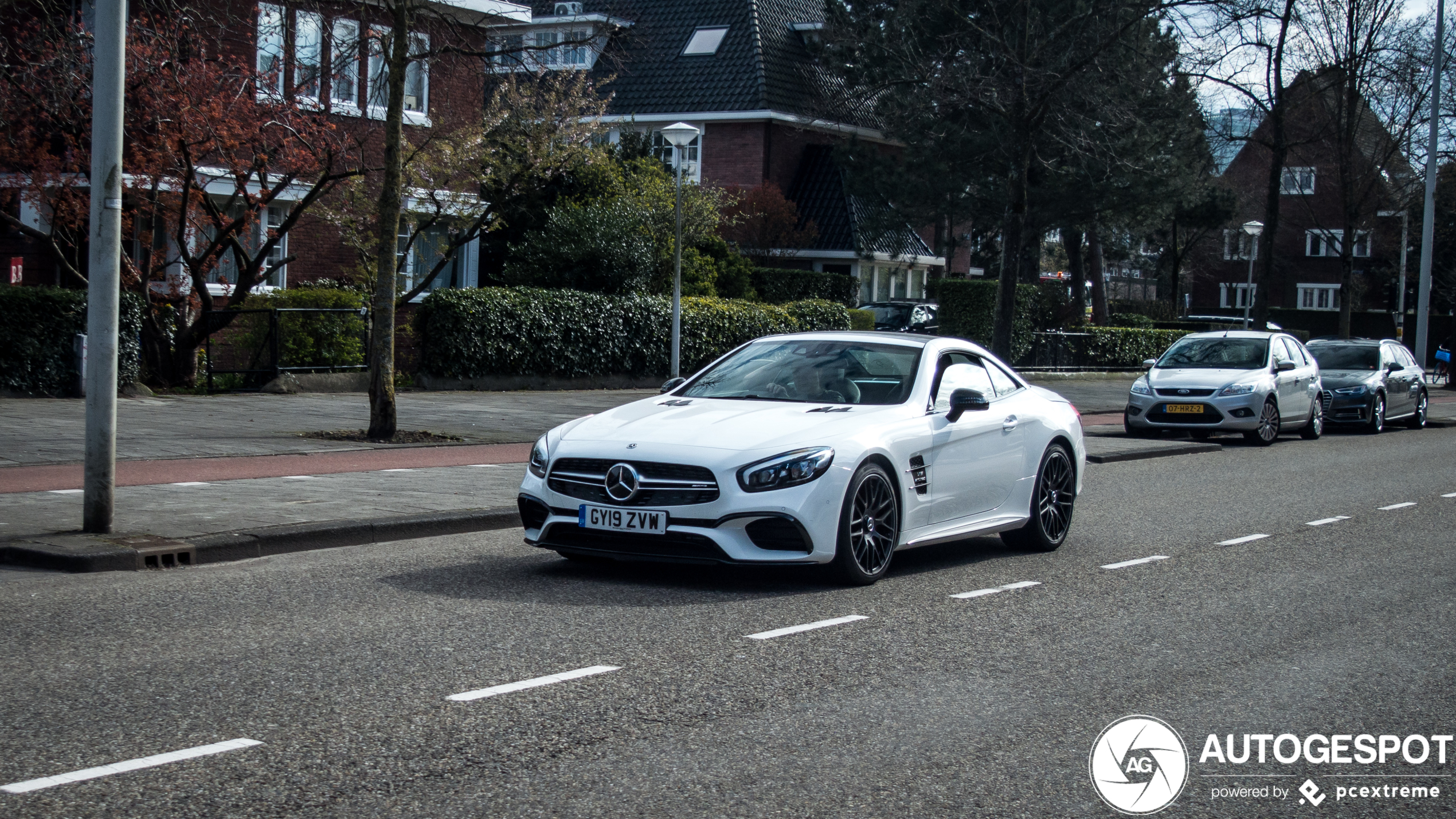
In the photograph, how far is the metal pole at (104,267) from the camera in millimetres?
9055

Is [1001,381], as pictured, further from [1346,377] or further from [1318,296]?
[1318,296]

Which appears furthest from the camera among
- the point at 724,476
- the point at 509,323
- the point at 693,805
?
the point at 509,323

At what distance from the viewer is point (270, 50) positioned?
2712 centimetres

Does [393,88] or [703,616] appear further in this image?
[393,88]

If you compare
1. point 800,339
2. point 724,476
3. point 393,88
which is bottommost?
point 724,476

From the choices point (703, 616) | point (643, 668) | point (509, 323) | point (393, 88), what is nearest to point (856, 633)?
point (703, 616)

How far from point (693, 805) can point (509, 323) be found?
19.3 m

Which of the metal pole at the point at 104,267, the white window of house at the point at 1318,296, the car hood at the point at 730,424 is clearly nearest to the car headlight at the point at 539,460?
the car hood at the point at 730,424

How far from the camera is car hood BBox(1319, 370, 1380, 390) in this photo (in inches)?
970

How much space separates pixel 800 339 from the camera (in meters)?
9.85

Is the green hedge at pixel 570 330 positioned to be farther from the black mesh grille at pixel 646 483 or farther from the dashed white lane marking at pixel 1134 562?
the black mesh grille at pixel 646 483

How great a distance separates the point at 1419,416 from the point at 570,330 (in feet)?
48.8

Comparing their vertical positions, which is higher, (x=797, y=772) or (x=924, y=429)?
(x=924, y=429)

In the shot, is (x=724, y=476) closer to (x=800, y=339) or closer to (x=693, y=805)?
(x=800, y=339)
